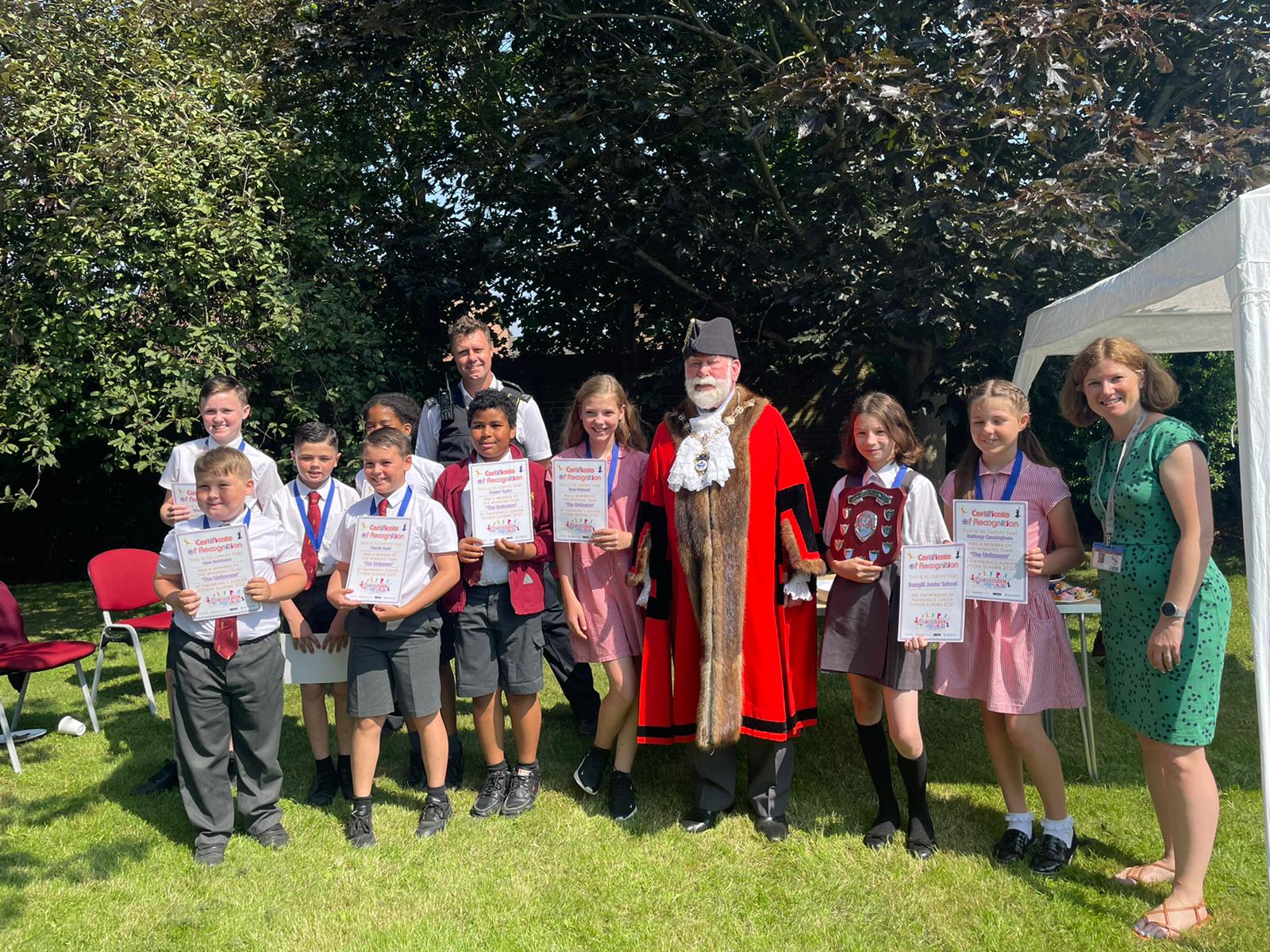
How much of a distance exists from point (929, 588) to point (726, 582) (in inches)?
32.5

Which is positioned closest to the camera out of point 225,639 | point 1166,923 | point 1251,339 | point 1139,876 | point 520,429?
point 1251,339

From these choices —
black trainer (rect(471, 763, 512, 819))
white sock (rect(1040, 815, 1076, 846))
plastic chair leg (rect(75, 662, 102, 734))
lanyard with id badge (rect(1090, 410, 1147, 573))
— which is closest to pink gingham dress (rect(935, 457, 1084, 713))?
lanyard with id badge (rect(1090, 410, 1147, 573))

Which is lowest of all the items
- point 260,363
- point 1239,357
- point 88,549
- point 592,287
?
point 88,549

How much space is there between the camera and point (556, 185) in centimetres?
782

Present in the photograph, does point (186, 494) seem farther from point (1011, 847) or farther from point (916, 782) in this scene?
point (1011, 847)

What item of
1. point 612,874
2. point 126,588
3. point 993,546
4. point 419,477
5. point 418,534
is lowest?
point 612,874

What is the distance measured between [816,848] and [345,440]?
592cm

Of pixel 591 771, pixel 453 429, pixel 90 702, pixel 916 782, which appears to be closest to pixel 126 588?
pixel 90 702

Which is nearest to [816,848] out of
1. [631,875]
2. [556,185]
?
[631,875]

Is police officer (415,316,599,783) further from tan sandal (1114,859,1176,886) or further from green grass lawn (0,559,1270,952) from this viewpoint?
tan sandal (1114,859,1176,886)

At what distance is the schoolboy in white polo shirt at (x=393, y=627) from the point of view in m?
4.16

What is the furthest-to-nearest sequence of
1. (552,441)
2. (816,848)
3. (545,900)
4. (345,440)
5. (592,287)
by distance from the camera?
1. (552,441)
2. (592,287)
3. (345,440)
4. (816,848)
5. (545,900)

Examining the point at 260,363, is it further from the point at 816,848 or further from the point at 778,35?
the point at 816,848

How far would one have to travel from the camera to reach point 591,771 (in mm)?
4656
